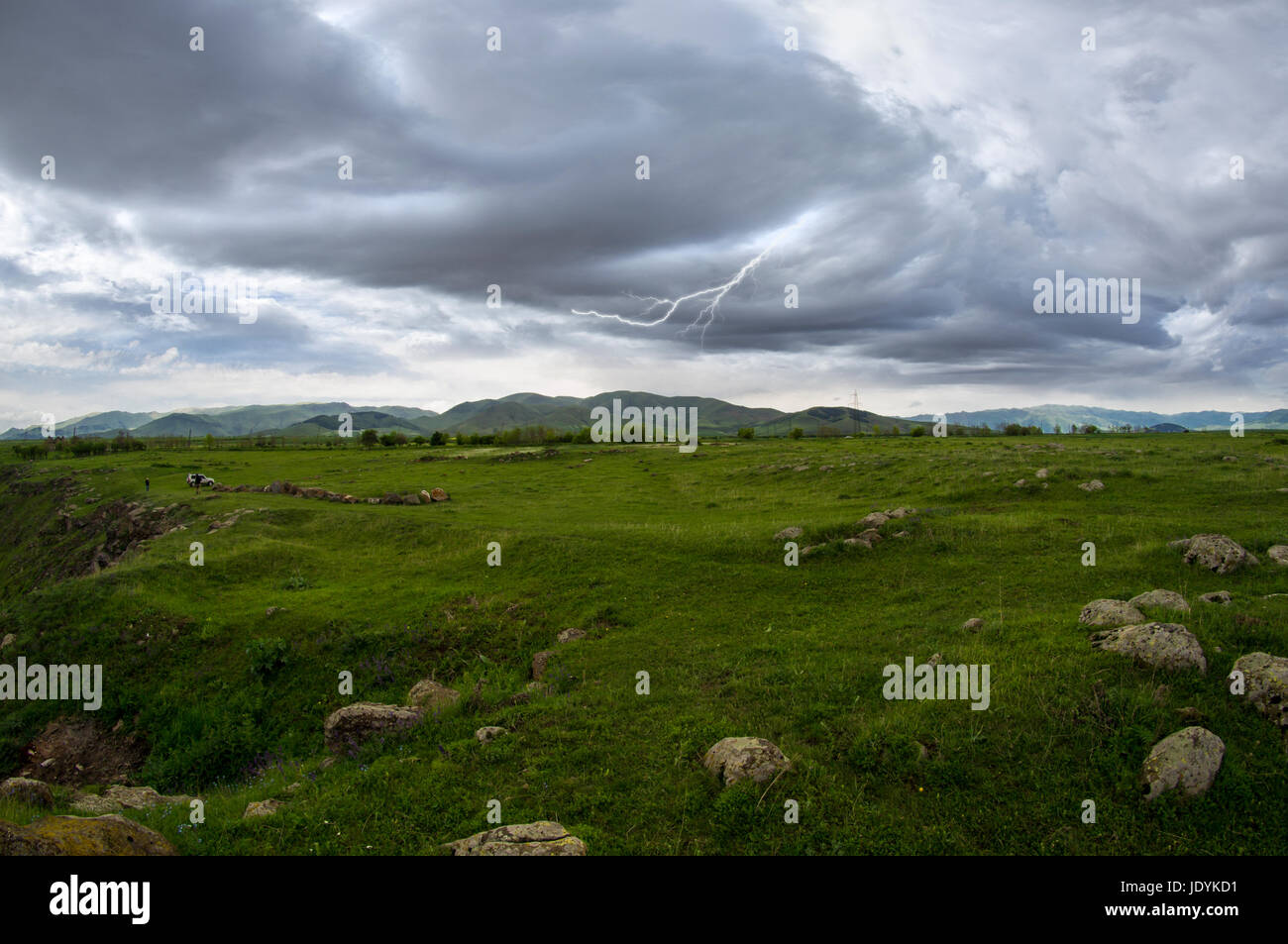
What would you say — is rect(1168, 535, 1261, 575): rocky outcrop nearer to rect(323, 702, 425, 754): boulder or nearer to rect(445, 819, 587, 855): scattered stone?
rect(445, 819, 587, 855): scattered stone

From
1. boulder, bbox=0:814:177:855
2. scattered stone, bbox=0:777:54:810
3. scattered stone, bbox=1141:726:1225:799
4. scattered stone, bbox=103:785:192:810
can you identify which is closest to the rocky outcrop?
scattered stone, bbox=1141:726:1225:799

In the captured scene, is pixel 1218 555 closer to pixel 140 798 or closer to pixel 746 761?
pixel 746 761

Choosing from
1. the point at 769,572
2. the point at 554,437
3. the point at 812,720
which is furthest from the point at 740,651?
the point at 554,437

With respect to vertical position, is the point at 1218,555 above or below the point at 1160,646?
above

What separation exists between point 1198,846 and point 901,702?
467 centimetres

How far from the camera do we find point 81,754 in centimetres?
1762

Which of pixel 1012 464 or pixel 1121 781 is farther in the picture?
pixel 1012 464

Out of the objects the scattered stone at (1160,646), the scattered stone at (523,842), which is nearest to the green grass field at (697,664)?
the scattered stone at (1160,646)

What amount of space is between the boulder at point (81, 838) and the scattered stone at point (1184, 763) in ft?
46.1

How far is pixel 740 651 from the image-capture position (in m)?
16.0

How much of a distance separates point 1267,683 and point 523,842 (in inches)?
490

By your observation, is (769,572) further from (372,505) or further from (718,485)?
(372,505)

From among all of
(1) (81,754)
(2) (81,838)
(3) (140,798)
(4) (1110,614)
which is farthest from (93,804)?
(4) (1110,614)
